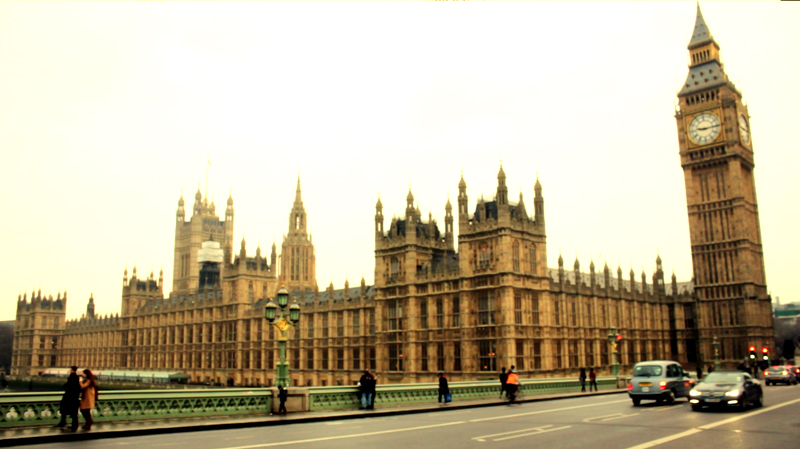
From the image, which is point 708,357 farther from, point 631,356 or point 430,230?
point 430,230

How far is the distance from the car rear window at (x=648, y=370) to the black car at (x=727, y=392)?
10.8ft

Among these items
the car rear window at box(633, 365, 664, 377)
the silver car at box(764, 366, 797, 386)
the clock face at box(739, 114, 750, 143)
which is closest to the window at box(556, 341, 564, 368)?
the silver car at box(764, 366, 797, 386)

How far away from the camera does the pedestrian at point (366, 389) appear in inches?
1054

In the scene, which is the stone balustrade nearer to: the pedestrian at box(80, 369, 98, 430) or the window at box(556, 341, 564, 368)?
the pedestrian at box(80, 369, 98, 430)

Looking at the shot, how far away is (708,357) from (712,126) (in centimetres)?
2658

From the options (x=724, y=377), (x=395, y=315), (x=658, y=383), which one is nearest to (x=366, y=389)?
(x=658, y=383)

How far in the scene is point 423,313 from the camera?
193 feet

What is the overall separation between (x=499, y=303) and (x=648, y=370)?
79.1 feet

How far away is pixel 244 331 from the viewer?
8956cm

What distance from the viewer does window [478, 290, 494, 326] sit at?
52.8m

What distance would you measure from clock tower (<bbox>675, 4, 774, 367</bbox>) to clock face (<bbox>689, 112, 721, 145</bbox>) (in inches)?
4.3

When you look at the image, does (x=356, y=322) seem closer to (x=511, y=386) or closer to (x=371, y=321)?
(x=371, y=321)

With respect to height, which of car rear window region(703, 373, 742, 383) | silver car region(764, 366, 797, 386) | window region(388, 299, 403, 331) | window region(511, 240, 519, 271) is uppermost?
window region(511, 240, 519, 271)

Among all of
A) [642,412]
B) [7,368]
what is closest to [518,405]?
[642,412]
